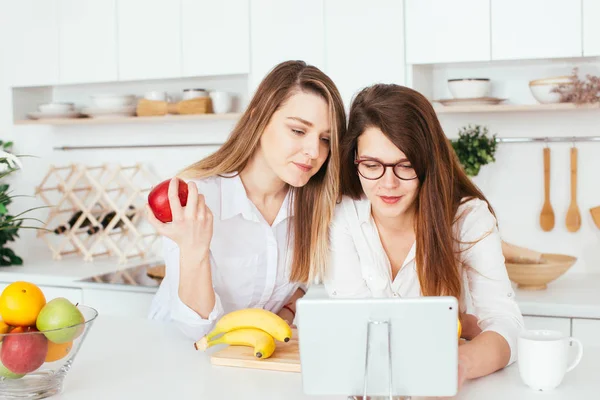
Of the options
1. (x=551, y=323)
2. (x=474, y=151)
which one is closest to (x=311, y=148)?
(x=551, y=323)

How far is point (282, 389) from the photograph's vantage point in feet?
4.51

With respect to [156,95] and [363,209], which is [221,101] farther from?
[363,209]

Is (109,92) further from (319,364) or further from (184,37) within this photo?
(319,364)

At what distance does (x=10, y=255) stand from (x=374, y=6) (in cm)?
202

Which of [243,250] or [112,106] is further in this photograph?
[112,106]

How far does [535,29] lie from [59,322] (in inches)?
85.6

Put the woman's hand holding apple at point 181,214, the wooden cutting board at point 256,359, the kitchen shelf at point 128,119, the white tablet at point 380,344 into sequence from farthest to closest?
the kitchen shelf at point 128,119 → the woman's hand holding apple at point 181,214 → the wooden cutting board at point 256,359 → the white tablet at point 380,344

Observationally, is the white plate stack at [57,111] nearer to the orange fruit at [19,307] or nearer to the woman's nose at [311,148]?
the woman's nose at [311,148]

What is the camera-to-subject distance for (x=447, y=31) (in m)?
2.92

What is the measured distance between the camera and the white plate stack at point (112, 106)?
353 cm

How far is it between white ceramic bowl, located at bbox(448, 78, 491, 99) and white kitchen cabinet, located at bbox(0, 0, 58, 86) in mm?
1908

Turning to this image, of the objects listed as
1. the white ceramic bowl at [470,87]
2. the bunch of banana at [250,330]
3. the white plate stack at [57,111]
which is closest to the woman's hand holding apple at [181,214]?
the bunch of banana at [250,330]

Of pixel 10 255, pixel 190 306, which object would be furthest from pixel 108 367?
pixel 10 255

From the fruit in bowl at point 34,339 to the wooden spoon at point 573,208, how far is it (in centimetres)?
227
